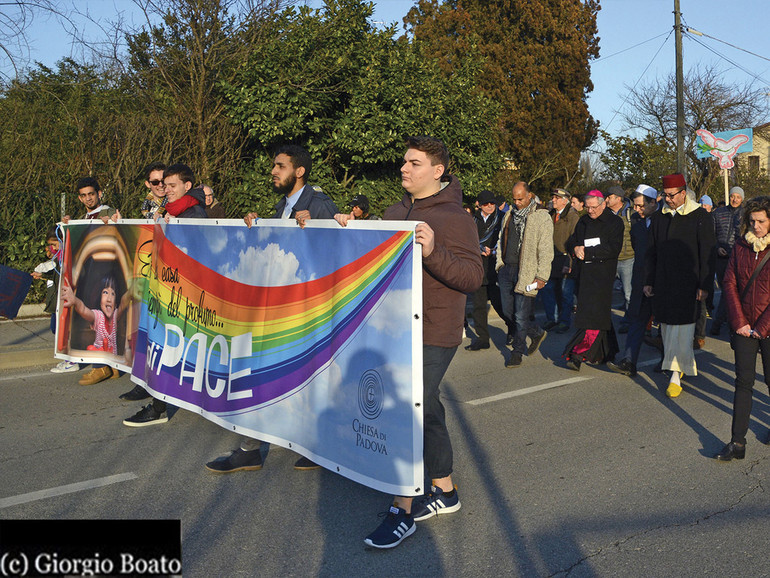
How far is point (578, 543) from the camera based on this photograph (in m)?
4.08

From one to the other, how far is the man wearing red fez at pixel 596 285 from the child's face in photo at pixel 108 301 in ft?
15.8

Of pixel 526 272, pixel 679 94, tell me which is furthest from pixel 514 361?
pixel 679 94

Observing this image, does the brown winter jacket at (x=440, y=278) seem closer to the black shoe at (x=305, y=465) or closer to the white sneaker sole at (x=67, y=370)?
the black shoe at (x=305, y=465)

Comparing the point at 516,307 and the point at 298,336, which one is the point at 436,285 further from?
the point at 516,307

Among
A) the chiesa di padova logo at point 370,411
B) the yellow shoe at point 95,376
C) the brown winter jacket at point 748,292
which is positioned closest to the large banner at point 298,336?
the chiesa di padova logo at point 370,411

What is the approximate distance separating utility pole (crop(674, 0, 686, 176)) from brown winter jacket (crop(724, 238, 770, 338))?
1926cm

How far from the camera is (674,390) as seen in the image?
7375 millimetres

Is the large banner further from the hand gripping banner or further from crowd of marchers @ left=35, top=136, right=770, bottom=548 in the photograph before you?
crowd of marchers @ left=35, top=136, right=770, bottom=548

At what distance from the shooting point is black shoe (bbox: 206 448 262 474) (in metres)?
5.14

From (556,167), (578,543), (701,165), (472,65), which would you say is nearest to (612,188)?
(578,543)

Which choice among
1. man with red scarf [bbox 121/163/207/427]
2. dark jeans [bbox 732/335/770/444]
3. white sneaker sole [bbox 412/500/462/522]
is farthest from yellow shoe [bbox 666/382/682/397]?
man with red scarf [bbox 121/163/207/427]

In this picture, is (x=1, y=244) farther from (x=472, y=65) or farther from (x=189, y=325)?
(x=472, y=65)

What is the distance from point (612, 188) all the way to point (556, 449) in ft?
17.8

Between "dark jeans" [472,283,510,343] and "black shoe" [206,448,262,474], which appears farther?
"dark jeans" [472,283,510,343]
